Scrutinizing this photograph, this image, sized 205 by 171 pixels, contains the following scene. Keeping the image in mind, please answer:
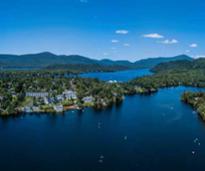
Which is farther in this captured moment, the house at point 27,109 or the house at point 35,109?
the house at point 35,109

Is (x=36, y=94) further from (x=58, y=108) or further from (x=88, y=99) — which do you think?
(x=58, y=108)

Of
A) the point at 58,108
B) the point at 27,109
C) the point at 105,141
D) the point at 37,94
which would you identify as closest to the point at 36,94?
the point at 37,94

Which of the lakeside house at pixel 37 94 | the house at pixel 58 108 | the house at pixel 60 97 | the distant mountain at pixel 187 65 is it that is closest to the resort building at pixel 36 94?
the lakeside house at pixel 37 94

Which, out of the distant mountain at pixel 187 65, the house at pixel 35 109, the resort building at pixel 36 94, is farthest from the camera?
the distant mountain at pixel 187 65

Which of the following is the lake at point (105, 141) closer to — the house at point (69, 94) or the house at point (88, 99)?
the house at point (88, 99)

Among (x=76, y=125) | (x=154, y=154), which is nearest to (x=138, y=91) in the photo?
(x=76, y=125)

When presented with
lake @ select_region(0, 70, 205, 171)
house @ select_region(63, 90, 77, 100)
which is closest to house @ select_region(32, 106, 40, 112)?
lake @ select_region(0, 70, 205, 171)

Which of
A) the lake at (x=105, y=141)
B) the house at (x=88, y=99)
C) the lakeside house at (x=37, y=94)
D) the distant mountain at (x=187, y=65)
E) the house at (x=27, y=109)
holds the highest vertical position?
the distant mountain at (x=187, y=65)

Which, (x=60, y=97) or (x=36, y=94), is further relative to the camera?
(x=36, y=94)
